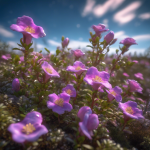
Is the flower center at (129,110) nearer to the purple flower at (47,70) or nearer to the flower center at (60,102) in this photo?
the flower center at (60,102)

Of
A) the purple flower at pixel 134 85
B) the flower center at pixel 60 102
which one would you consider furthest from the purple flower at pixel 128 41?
the flower center at pixel 60 102

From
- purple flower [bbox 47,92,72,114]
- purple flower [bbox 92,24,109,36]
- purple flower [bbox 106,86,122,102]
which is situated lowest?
purple flower [bbox 47,92,72,114]

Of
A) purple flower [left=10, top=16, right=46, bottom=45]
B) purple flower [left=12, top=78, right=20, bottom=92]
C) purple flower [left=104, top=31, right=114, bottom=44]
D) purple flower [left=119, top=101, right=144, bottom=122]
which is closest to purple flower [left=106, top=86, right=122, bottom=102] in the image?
purple flower [left=119, top=101, right=144, bottom=122]

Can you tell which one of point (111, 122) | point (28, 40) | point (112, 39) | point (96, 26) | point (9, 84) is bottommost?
point (111, 122)

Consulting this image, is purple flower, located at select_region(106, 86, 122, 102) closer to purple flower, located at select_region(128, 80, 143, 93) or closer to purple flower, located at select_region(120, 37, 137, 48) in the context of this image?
purple flower, located at select_region(128, 80, 143, 93)

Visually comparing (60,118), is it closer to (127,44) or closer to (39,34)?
(39,34)

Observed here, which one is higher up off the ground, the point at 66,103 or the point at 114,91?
the point at 114,91

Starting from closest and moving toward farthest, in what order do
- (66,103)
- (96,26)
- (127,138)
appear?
(66,103) → (127,138) → (96,26)

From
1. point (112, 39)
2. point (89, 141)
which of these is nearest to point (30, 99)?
point (89, 141)
